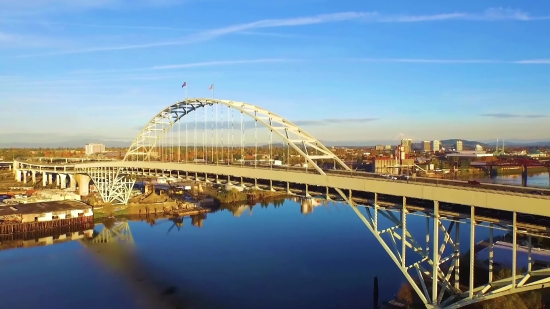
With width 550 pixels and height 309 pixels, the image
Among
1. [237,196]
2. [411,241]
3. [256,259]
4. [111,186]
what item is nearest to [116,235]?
[111,186]

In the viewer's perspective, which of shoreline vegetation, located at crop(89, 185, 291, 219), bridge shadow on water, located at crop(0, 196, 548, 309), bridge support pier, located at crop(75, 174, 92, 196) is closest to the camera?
bridge shadow on water, located at crop(0, 196, 548, 309)

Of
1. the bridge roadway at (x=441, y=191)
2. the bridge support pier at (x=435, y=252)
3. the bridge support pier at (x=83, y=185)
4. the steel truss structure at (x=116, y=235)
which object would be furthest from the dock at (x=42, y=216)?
the bridge support pier at (x=435, y=252)

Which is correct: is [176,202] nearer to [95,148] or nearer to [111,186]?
[111,186]

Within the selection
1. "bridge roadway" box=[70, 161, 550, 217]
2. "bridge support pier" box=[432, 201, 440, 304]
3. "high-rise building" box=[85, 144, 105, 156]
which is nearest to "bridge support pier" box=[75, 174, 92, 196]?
"bridge roadway" box=[70, 161, 550, 217]

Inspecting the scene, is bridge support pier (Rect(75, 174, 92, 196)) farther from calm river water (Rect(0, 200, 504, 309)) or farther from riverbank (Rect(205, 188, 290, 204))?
calm river water (Rect(0, 200, 504, 309))

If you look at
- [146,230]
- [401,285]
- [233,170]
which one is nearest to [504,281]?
[401,285]

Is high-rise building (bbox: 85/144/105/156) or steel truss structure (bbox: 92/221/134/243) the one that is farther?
high-rise building (bbox: 85/144/105/156)

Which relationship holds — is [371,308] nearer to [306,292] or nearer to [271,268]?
[306,292]

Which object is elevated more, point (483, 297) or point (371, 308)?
point (483, 297)
